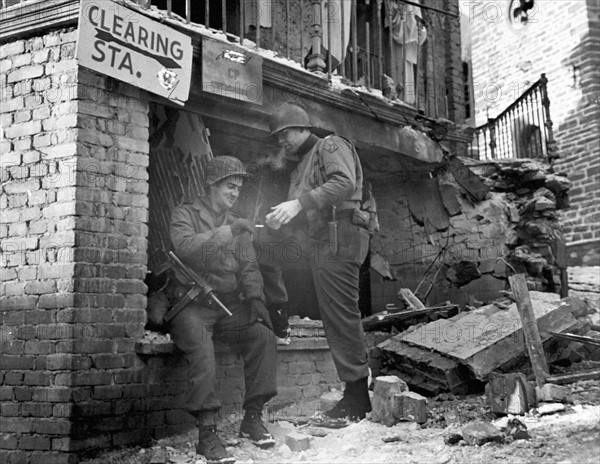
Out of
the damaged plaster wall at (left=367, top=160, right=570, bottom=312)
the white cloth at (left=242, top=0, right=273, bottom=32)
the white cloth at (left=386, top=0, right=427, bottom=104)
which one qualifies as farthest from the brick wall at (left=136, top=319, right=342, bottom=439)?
the white cloth at (left=386, top=0, right=427, bottom=104)

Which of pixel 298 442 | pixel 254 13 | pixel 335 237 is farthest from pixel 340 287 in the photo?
pixel 254 13

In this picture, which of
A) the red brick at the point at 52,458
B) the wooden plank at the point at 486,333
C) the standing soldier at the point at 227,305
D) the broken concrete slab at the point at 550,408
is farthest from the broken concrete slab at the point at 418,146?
the red brick at the point at 52,458

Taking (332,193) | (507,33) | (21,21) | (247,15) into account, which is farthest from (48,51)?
(507,33)

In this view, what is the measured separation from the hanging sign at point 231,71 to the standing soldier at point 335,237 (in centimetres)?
41

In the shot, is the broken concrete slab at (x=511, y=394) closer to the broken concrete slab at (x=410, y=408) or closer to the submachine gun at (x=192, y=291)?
the broken concrete slab at (x=410, y=408)

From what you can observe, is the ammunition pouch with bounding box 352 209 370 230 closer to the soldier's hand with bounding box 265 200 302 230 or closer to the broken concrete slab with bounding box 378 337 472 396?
the soldier's hand with bounding box 265 200 302 230

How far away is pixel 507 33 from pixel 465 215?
1030cm

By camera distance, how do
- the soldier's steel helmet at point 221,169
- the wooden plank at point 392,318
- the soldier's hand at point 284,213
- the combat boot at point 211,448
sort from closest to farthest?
1. the combat boot at point 211,448
2. the soldier's steel helmet at point 221,169
3. the soldier's hand at point 284,213
4. the wooden plank at point 392,318

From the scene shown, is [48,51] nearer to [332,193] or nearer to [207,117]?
[207,117]

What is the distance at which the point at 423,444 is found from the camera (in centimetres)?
416

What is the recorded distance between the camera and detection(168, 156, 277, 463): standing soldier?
4.42 meters

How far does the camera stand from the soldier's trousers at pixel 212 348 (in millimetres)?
4176

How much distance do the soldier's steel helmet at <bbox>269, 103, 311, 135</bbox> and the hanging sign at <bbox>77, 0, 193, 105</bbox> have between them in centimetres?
86

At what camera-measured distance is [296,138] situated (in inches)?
213
